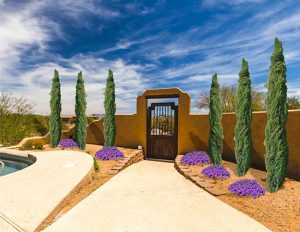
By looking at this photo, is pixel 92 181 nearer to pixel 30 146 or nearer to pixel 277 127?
pixel 277 127

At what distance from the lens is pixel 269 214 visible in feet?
20.4

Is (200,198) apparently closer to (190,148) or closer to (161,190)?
(161,190)

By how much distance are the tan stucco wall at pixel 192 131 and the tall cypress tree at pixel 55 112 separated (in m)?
1.93

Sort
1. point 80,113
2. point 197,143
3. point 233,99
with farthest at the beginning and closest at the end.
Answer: point 233,99 < point 80,113 < point 197,143

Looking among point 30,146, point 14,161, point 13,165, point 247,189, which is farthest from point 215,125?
point 30,146

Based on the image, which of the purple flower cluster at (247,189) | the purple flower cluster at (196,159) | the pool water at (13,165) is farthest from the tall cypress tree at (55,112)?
the purple flower cluster at (247,189)

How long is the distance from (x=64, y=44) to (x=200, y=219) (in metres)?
15.5

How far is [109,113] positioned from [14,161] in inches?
218

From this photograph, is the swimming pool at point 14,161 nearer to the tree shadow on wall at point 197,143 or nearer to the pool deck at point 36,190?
the pool deck at point 36,190

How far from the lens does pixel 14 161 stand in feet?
43.9

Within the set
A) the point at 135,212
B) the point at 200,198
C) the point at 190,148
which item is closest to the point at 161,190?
the point at 200,198

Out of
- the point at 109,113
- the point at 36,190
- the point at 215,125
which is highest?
the point at 109,113

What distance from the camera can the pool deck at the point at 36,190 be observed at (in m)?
5.29

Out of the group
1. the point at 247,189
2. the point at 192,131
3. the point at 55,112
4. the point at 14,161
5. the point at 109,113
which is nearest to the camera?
the point at 247,189
